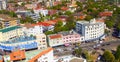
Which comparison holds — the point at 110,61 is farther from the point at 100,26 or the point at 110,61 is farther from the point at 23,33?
the point at 23,33

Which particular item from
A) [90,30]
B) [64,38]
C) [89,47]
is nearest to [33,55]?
[64,38]

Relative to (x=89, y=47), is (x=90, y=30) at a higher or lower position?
higher

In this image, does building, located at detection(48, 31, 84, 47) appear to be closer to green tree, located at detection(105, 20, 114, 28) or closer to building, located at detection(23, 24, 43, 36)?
building, located at detection(23, 24, 43, 36)

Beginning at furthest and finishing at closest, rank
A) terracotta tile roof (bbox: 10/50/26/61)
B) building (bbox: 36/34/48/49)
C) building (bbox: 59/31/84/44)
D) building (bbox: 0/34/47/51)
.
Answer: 1. building (bbox: 59/31/84/44)
2. building (bbox: 36/34/48/49)
3. building (bbox: 0/34/47/51)
4. terracotta tile roof (bbox: 10/50/26/61)

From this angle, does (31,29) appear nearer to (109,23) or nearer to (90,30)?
(90,30)

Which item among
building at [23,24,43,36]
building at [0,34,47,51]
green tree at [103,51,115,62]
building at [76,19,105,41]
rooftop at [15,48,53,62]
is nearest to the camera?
rooftop at [15,48,53,62]

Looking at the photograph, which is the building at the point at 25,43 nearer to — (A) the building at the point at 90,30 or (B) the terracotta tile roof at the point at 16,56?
(A) the building at the point at 90,30

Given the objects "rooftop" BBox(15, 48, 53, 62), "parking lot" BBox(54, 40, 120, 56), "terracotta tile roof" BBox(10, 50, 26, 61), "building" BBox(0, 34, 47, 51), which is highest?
"terracotta tile roof" BBox(10, 50, 26, 61)

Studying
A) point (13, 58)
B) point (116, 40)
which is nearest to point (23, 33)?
point (116, 40)

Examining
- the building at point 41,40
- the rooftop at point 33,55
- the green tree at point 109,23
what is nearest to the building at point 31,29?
the building at point 41,40

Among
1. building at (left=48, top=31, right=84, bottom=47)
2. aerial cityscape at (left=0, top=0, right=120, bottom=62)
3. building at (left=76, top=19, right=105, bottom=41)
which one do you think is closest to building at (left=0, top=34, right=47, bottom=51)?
aerial cityscape at (left=0, top=0, right=120, bottom=62)

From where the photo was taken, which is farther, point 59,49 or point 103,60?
point 59,49
